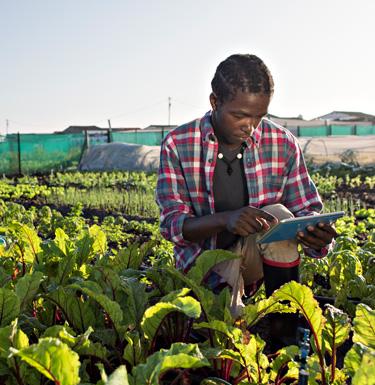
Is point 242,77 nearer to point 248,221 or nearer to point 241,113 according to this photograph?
point 241,113

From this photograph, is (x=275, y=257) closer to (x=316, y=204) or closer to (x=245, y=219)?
(x=245, y=219)

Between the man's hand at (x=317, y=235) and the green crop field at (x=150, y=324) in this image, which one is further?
the man's hand at (x=317, y=235)

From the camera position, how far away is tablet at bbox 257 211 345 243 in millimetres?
2158

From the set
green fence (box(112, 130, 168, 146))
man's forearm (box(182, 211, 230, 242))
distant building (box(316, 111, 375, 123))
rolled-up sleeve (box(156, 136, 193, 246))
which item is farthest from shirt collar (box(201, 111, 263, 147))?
distant building (box(316, 111, 375, 123))

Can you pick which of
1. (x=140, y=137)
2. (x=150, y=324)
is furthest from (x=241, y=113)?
(x=140, y=137)

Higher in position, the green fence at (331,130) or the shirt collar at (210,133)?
the green fence at (331,130)

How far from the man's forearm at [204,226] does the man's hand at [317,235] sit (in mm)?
315

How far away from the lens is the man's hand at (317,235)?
7.47ft

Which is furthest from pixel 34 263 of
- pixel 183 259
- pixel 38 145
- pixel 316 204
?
pixel 38 145

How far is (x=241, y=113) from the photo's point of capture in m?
2.36

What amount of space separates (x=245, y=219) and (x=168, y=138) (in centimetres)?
70

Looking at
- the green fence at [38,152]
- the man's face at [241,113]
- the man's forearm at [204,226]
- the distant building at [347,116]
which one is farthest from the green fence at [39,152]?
the distant building at [347,116]

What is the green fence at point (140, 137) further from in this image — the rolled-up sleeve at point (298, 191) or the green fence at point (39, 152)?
the rolled-up sleeve at point (298, 191)

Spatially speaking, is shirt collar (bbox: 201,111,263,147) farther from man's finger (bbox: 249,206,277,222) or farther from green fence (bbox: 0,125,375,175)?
green fence (bbox: 0,125,375,175)
